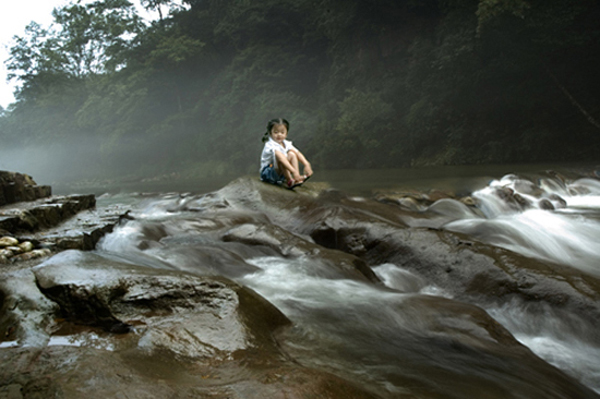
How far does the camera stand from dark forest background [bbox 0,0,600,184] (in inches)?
642

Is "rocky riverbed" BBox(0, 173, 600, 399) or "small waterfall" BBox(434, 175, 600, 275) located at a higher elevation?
"rocky riverbed" BBox(0, 173, 600, 399)

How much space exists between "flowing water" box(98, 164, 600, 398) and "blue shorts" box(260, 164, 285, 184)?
1.96 metres

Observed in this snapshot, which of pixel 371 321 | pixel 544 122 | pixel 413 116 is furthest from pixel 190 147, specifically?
pixel 371 321

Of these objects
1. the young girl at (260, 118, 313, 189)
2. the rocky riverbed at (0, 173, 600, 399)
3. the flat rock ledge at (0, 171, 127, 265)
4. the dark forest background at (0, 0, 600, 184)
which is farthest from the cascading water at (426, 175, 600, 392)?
the dark forest background at (0, 0, 600, 184)

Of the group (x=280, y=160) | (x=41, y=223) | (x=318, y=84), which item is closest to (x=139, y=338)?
(x=41, y=223)

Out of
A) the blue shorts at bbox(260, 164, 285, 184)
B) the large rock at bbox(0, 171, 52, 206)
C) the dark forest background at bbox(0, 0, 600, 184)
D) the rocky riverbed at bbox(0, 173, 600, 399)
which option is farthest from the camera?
the dark forest background at bbox(0, 0, 600, 184)

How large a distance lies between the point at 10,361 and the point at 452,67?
19.9 metres

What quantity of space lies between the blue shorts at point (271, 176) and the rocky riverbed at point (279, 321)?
2737mm

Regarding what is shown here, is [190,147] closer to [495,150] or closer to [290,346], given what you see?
[495,150]

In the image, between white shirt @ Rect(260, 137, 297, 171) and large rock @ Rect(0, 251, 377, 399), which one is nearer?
large rock @ Rect(0, 251, 377, 399)

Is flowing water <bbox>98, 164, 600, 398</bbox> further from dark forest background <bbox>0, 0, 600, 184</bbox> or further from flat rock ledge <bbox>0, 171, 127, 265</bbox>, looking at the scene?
dark forest background <bbox>0, 0, 600, 184</bbox>

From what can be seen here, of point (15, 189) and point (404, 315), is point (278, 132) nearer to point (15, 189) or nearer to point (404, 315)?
point (15, 189)

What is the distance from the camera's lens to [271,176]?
288 inches

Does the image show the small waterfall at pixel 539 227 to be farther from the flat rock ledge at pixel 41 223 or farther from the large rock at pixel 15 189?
the large rock at pixel 15 189
